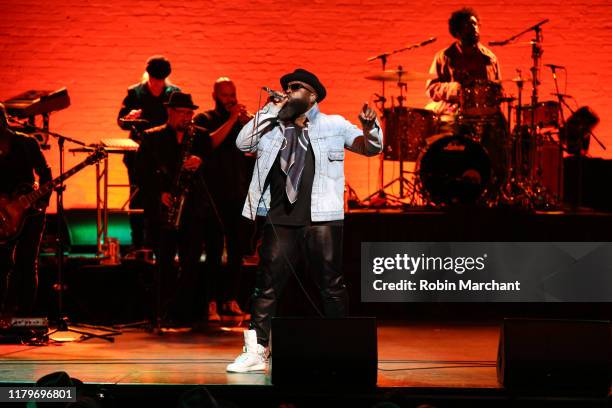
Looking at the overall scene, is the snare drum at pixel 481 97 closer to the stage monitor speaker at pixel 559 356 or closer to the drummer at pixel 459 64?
the drummer at pixel 459 64

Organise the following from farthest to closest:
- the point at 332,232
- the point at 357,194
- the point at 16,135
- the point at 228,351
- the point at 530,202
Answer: the point at 357,194
the point at 530,202
the point at 16,135
the point at 228,351
the point at 332,232

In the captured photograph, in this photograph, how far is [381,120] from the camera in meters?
10.4

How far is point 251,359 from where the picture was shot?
19.4ft

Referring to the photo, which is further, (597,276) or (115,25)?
(115,25)

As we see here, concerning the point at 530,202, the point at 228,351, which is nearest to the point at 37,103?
the point at 228,351

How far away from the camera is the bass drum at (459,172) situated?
9438mm

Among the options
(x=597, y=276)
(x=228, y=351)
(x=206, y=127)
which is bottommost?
(x=228, y=351)

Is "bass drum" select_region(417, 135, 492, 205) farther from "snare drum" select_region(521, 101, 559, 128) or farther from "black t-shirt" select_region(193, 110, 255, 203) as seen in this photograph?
"black t-shirt" select_region(193, 110, 255, 203)

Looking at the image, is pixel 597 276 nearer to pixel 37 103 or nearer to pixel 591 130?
pixel 591 130

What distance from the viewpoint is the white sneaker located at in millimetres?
5910

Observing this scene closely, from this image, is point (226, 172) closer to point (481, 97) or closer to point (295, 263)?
point (295, 263)

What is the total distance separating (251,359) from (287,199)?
40.6 inches

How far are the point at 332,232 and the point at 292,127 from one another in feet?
2.36

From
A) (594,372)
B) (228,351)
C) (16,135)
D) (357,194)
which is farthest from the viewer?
(357,194)
